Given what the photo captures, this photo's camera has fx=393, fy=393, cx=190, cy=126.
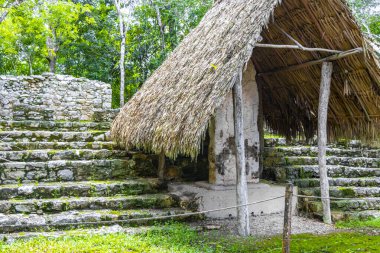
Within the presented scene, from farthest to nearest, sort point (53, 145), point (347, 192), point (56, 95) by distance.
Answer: point (56, 95)
point (53, 145)
point (347, 192)

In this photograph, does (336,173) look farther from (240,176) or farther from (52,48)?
(52,48)

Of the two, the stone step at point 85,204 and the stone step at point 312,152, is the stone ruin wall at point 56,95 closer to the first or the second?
the stone step at point 85,204

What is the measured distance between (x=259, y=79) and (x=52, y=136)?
12.3 ft

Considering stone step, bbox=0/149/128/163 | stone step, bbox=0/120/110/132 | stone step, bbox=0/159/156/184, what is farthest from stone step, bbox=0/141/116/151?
stone step, bbox=0/120/110/132

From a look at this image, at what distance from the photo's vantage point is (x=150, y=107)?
5656mm

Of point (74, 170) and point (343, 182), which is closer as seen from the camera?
point (74, 170)

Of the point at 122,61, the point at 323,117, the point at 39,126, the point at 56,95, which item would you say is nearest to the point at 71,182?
the point at 39,126

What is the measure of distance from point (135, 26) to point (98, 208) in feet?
33.4

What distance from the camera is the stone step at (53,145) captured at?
20.2ft

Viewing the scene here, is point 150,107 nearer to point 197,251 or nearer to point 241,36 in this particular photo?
point 241,36

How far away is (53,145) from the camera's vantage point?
6.44 meters

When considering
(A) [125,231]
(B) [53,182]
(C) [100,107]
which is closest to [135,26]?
(C) [100,107]

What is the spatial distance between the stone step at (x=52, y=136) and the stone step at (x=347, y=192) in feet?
11.6

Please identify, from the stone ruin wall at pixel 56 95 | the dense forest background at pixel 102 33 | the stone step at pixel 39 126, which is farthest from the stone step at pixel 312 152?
the dense forest background at pixel 102 33
